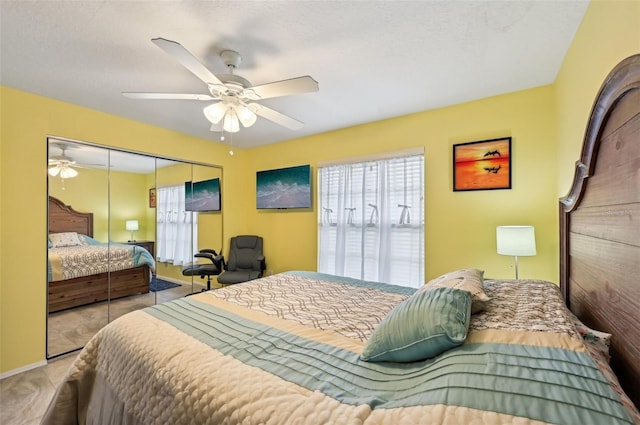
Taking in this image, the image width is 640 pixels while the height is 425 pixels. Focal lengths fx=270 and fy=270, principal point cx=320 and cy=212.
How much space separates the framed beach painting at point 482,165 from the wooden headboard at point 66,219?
380 cm

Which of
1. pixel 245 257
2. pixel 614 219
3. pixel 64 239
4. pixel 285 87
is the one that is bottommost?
pixel 245 257

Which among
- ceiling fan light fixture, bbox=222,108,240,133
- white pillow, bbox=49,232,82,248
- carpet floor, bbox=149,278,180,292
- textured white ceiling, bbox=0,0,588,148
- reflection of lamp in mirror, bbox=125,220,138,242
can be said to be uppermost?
textured white ceiling, bbox=0,0,588,148

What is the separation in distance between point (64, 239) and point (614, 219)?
157 inches

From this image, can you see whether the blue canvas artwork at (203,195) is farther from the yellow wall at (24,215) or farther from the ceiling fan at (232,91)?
the ceiling fan at (232,91)

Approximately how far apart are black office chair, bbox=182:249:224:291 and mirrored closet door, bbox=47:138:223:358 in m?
0.09

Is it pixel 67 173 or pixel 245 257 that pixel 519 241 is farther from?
pixel 67 173

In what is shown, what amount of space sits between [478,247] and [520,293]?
1268mm

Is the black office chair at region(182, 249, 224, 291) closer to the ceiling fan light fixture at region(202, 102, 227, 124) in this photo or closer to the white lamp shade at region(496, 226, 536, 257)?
the ceiling fan light fixture at region(202, 102, 227, 124)

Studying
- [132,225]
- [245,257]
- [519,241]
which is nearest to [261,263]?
[245,257]

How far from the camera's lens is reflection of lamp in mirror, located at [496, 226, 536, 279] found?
2127 mm

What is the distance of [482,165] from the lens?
262cm

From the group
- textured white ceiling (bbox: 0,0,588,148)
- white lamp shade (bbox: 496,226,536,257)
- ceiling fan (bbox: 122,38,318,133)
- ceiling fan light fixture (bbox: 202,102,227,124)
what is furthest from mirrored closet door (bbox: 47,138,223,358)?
white lamp shade (bbox: 496,226,536,257)

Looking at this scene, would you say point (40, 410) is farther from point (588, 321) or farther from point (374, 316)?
point (588, 321)

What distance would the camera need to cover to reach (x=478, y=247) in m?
2.65
